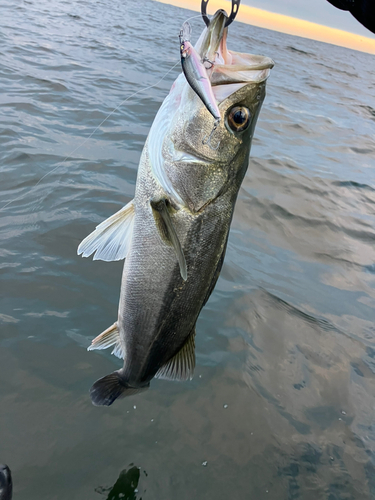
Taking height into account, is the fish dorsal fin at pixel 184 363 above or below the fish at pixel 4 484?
above

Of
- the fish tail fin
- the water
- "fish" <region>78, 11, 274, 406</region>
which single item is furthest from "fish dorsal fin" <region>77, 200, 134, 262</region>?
the water

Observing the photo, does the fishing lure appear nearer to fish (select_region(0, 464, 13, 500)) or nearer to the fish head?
the fish head

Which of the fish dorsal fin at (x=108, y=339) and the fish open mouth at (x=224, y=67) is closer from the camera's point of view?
the fish open mouth at (x=224, y=67)

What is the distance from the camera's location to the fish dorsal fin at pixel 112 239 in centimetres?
215

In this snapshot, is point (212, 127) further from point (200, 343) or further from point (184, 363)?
point (200, 343)

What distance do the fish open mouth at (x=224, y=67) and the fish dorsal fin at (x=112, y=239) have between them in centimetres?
84

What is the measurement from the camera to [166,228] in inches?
74.5

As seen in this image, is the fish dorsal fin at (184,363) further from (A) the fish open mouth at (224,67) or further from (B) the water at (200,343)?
(A) the fish open mouth at (224,67)

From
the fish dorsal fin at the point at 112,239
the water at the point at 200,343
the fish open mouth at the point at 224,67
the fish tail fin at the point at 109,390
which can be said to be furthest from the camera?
the water at the point at 200,343

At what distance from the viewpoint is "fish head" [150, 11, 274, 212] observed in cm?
170

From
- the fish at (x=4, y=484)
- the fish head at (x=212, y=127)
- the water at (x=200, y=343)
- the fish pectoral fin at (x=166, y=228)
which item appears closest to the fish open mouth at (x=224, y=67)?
the fish head at (x=212, y=127)

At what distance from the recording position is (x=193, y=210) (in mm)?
1877

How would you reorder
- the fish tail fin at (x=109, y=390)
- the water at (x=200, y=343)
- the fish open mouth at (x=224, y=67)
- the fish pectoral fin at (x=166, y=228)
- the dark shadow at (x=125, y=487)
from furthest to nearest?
the water at (x=200, y=343) < the dark shadow at (x=125, y=487) < the fish tail fin at (x=109, y=390) < the fish pectoral fin at (x=166, y=228) < the fish open mouth at (x=224, y=67)

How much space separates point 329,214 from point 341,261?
1.33 meters
